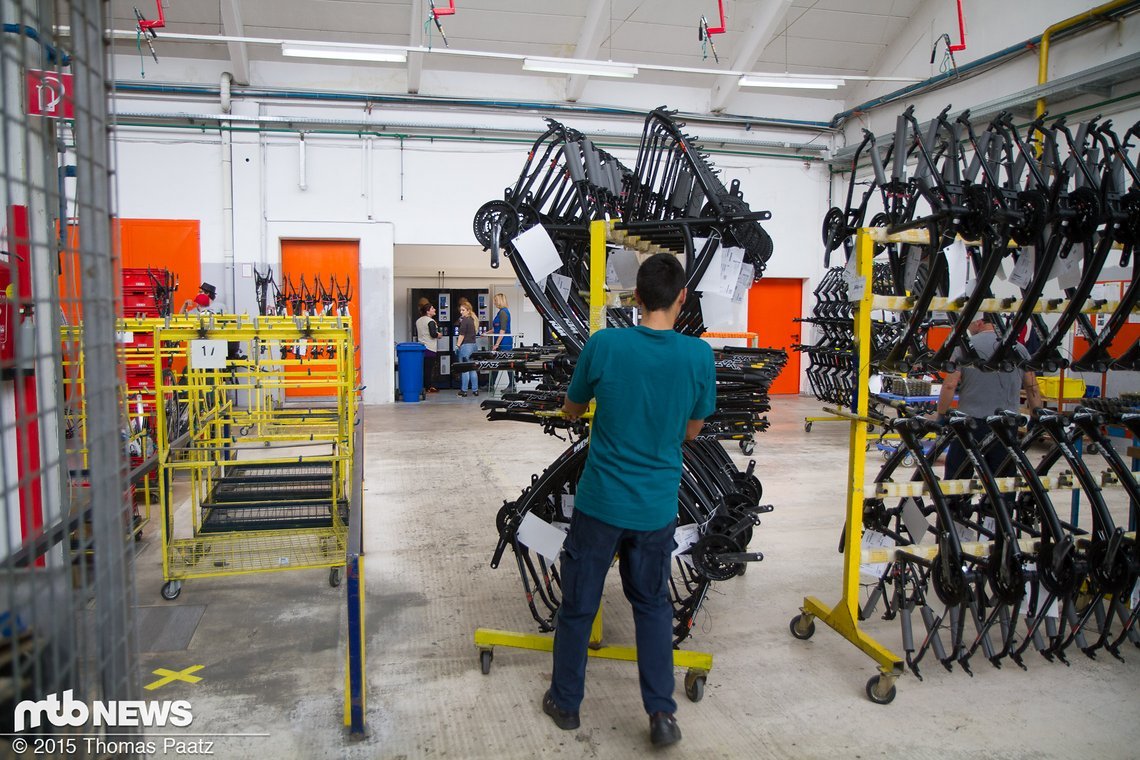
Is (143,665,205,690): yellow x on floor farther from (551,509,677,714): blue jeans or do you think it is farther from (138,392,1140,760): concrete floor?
(551,509,677,714): blue jeans

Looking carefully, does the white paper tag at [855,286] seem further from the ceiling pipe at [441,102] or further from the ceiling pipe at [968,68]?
the ceiling pipe at [441,102]

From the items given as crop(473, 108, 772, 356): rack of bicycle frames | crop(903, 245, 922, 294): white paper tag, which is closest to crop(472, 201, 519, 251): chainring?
crop(473, 108, 772, 356): rack of bicycle frames

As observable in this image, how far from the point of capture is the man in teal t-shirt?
7.56 feet

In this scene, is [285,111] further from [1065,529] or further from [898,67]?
[1065,529]

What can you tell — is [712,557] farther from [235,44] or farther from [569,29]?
[235,44]

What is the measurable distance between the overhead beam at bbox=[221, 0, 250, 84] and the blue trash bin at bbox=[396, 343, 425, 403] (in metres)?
4.00

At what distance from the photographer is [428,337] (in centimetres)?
1174

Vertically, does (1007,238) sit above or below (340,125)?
below

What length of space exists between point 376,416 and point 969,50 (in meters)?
8.73

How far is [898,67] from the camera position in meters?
10.7

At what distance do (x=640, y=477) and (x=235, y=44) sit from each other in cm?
905

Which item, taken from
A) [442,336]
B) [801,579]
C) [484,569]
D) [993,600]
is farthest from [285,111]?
[993,600]

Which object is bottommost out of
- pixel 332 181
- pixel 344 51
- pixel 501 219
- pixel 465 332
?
pixel 465 332

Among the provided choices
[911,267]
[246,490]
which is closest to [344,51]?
[246,490]
